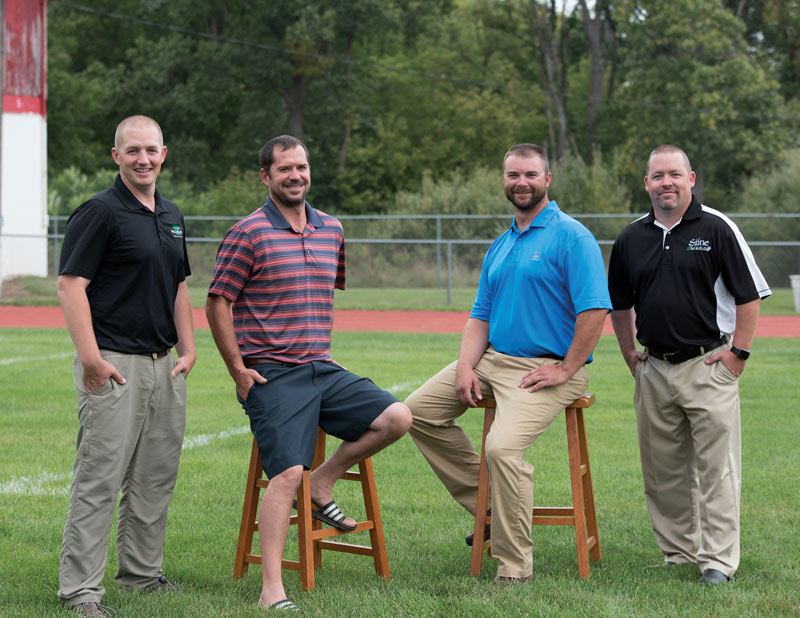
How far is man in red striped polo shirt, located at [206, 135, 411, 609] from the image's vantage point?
5004 mm

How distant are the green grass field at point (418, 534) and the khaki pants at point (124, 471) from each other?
18cm

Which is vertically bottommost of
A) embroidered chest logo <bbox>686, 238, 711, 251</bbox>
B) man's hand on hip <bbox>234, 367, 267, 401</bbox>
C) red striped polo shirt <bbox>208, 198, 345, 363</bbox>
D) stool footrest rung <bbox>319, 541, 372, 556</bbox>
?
stool footrest rung <bbox>319, 541, 372, 556</bbox>

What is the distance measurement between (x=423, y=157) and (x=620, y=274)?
4334cm

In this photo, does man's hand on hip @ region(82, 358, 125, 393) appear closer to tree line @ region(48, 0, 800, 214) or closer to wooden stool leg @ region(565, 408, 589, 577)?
wooden stool leg @ region(565, 408, 589, 577)

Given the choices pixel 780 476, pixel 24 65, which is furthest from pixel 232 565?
pixel 24 65

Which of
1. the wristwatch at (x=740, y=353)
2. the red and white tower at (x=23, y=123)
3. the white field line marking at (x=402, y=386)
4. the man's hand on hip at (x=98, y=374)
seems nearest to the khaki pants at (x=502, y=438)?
the wristwatch at (x=740, y=353)

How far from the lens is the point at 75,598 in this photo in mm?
4734

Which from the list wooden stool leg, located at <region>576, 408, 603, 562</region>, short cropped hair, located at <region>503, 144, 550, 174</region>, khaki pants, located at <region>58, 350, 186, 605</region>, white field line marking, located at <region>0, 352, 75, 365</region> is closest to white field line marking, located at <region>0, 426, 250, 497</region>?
khaki pants, located at <region>58, 350, 186, 605</region>

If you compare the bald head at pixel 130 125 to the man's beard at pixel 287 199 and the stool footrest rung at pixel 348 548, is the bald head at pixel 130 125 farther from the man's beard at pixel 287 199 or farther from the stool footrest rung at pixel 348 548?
the stool footrest rung at pixel 348 548

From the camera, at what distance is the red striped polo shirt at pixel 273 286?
200 inches

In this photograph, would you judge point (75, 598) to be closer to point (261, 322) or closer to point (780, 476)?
point (261, 322)

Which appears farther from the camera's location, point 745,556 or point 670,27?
point 670,27

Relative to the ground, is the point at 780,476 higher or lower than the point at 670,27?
lower

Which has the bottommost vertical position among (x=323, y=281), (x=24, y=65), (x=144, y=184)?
(x=323, y=281)
